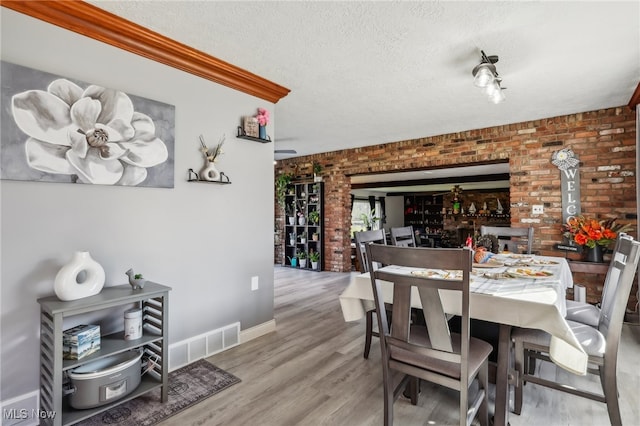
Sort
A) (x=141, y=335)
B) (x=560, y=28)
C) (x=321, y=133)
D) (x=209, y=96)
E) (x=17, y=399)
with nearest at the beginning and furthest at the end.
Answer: (x=17, y=399) < (x=141, y=335) < (x=560, y=28) < (x=209, y=96) < (x=321, y=133)

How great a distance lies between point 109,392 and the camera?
1.75 metres

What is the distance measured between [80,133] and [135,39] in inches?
29.7

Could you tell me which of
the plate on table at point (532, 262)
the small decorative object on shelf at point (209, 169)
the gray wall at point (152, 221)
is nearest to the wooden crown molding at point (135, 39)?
the gray wall at point (152, 221)

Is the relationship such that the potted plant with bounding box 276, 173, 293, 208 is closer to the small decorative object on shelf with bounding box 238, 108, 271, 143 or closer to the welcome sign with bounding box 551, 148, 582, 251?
the small decorative object on shelf with bounding box 238, 108, 271, 143

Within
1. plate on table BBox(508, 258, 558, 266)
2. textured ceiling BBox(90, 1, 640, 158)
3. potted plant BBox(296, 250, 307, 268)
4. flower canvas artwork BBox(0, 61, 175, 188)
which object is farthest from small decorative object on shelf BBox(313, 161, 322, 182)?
plate on table BBox(508, 258, 558, 266)

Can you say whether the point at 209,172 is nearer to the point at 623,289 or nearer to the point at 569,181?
the point at 623,289

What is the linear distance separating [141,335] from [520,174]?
4618mm

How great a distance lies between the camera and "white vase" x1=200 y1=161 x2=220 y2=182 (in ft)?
8.43

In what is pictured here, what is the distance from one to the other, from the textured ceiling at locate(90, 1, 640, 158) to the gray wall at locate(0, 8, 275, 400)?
39cm

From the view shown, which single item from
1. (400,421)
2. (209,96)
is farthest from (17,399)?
(209,96)

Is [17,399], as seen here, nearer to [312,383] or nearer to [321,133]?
[312,383]

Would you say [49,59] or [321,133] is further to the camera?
[321,133]

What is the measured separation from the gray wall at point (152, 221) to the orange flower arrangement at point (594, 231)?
136 inches

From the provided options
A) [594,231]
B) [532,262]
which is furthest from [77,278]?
[594,231]
